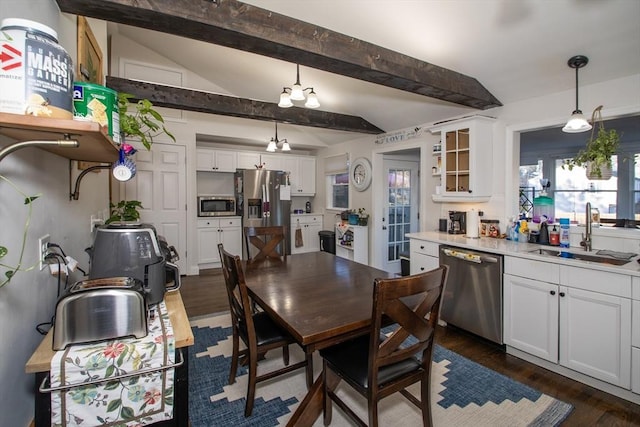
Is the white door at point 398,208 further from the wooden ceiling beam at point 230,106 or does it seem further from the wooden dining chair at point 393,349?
the wooden dining chair at point 393,349

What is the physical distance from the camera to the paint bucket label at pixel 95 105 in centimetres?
101

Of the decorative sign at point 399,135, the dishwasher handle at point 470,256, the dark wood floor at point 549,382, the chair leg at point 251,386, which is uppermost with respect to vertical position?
the decorative sign at point 399,135

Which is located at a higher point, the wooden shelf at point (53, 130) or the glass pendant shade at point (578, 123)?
the glass pendant shade at point (578, 123)

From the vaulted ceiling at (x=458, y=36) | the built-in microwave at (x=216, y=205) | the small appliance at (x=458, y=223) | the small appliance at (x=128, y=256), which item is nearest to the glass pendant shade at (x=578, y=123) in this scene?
the vaulted ceiling at (x=458, y=36)

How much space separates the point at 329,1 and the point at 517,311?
284 cm

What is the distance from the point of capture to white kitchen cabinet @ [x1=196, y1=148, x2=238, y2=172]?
544cm

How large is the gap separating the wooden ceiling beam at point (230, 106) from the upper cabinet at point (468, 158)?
5.02 feet

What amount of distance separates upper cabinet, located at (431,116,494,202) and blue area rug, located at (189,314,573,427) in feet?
5.51

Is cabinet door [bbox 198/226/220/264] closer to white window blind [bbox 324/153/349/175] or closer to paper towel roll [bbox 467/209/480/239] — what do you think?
white window blind [bbox 324/153/349/175]

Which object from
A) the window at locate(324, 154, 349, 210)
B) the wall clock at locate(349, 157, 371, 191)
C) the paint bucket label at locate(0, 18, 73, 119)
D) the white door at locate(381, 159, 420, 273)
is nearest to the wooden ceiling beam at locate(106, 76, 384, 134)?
the wall clock at locate(349, 157, 371, 191)

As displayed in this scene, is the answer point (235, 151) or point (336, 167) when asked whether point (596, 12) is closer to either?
point (336, 167)

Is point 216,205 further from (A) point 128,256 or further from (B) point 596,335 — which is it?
(B) point 596,335

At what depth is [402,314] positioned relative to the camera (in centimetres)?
139

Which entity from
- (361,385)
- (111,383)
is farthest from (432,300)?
(111,383)
